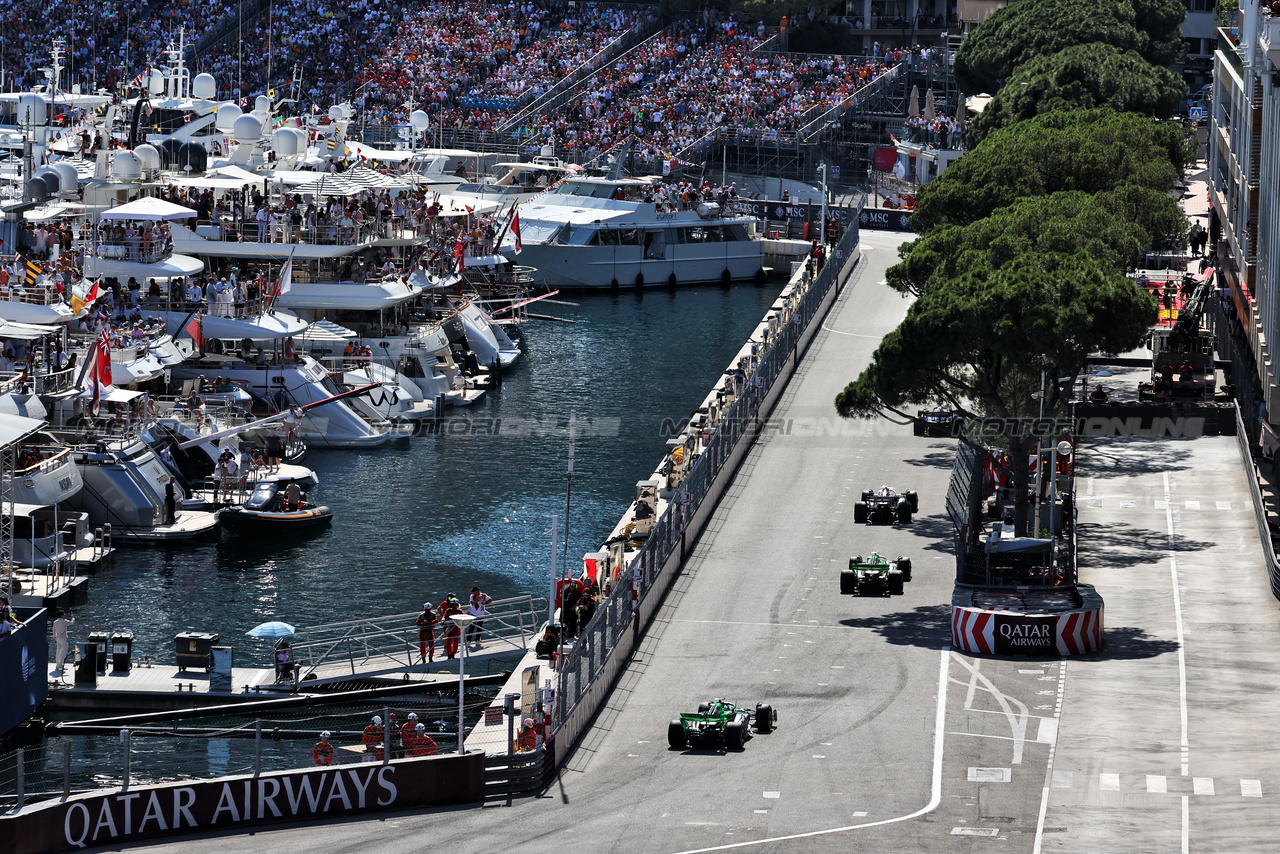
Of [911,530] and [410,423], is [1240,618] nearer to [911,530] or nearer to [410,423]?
[911,530]

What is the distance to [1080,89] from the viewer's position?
92.8 m

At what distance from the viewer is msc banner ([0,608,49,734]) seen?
41188mm

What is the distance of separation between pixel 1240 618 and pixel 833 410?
2403cm

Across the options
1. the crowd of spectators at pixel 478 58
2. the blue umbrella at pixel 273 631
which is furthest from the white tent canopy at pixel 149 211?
the crowd of spectators at pixel 478 58

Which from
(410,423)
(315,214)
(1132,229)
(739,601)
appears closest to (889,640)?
(739,601)

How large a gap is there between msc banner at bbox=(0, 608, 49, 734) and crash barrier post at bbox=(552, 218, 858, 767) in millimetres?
11659

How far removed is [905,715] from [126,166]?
53.7 meters

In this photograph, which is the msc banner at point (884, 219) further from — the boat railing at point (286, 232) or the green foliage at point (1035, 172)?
the boat railing at point (286, 232)

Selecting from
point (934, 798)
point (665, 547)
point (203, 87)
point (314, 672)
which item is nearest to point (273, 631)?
point (314, 672)

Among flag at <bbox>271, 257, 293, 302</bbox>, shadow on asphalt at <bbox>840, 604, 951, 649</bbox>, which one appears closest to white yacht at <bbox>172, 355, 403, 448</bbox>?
flag at <bbox>271, 257, 293, 302</bbox>

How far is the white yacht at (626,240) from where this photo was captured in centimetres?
10438

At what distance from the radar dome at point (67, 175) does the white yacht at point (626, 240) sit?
1036 inches

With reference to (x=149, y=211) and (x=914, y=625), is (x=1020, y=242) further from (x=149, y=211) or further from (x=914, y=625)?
(x=149, y=211)

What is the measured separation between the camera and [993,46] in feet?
371
